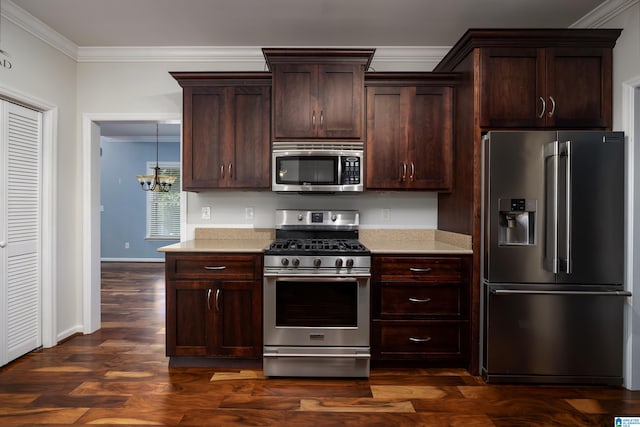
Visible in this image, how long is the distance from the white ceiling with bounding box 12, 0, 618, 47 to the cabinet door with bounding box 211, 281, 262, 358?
6.66 feet

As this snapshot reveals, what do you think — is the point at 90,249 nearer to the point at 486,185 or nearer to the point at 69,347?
the point at 69,347

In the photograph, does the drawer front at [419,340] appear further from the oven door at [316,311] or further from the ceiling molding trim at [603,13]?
the ceiling molding trim at [603,13]

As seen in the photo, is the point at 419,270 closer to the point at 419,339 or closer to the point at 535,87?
the point at 419,339

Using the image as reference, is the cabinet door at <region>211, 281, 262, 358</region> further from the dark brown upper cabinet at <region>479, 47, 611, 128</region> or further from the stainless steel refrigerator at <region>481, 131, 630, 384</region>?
the dark brown upper cabinet at <region>479, 47, 611, 128</region>

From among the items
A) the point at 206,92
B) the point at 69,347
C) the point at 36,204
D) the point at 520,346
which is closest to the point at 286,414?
the point at 520,346

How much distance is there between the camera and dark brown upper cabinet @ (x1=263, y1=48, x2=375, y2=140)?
122 inches

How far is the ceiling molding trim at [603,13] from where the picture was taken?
8.80ft

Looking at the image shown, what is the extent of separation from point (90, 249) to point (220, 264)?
163cm

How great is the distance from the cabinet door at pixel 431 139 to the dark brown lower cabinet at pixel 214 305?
145 centimetres

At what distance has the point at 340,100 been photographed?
123 inches

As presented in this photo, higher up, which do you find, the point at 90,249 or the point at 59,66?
the point at 59,66

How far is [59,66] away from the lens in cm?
345

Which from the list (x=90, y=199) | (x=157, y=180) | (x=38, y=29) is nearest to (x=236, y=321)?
(x=90, y=199)

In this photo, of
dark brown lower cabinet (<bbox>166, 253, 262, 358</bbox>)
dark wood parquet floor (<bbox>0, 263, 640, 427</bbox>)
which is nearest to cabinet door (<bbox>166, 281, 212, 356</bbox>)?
dark brown lower cabinet (<bbox>166, 253, 262, 358</bbox>)
